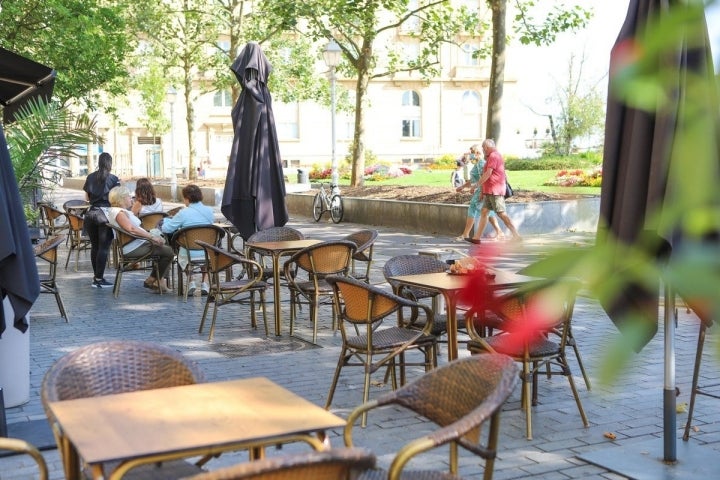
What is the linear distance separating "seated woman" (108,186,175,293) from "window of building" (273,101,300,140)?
5288 centimetres

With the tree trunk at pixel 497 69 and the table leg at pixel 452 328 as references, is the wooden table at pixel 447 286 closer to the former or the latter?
the table leg at pixel 452 328

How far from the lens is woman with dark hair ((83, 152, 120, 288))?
39.4ft

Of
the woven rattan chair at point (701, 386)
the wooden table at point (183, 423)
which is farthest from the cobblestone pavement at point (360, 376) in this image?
the wooden table at point (183, 423)

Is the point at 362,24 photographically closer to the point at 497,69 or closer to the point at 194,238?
the point at 497,69

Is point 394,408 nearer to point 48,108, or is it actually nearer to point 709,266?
point 48,108

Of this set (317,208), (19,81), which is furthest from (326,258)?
(317,208)

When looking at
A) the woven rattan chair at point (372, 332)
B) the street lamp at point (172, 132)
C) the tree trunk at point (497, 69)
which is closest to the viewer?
the woven rattan chair at point (372, 332)

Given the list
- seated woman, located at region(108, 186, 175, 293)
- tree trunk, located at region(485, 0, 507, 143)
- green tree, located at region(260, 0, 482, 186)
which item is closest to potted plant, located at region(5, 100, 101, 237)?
seated woman, located at region(108, 186, 175, 293)

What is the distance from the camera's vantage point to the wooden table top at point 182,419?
2764 millimetres

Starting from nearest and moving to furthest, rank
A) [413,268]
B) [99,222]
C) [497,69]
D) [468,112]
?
[413,268], [99,222], [497,69], [468,112]

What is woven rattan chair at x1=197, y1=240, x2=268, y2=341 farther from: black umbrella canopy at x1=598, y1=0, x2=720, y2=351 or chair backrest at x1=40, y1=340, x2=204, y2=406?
black umbrella canopy at x1=598, y1=0, x2=720, y2=351

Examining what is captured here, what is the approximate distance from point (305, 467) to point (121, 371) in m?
1.75

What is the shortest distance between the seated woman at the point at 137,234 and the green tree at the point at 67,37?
7851 millimetres

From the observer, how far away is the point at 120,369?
12.4ft
